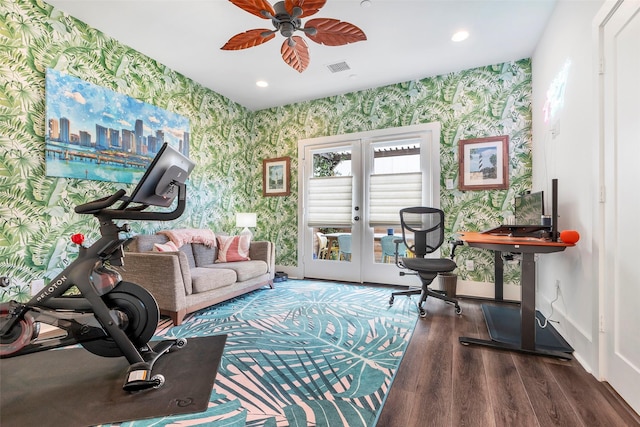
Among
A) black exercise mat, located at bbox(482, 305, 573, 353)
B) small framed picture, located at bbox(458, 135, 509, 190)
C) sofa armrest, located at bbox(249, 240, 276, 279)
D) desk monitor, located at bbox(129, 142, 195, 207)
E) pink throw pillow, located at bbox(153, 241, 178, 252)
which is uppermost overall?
small framed picture, located at bbox(458, 135, 509, 190)

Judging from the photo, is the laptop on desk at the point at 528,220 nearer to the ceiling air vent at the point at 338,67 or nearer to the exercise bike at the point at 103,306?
the ceiling air vent at the point at 338,67

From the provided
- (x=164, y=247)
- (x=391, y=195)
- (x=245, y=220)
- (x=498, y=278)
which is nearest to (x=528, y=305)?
(x=498, y=278)

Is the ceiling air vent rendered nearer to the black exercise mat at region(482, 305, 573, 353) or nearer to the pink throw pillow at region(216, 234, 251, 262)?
the pink throw pillow at region(216, 234, 251, 262)

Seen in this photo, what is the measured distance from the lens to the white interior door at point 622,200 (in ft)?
4.67

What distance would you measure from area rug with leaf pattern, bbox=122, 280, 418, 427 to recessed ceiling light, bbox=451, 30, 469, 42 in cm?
294

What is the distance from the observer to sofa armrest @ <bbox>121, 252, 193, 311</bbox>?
8.35 ft

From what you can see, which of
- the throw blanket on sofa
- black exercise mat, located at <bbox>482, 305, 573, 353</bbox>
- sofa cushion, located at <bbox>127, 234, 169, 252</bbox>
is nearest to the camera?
black exercise mat, located at <bbox>482, 305, 573, 353</bbox>

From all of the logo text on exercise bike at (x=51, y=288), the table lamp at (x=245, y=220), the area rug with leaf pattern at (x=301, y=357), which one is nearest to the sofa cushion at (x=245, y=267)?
the area rug with leaf pattern at (x=301, y=357)

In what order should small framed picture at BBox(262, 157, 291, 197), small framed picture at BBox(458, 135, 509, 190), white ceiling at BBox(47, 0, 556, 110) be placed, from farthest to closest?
small framed picture at BBox(262, 157, 291, 197), small framed picture at BBox(458, 135, 509, 190), white ceiling at BBox(47, 0, 556, 110)

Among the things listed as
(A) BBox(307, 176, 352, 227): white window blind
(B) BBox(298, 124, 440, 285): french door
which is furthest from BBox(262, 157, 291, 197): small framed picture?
(A) BBox(307, 176, 352, 227): white window blind

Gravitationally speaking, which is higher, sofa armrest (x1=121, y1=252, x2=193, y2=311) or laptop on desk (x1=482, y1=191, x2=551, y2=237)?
laptop on desk (x1=482, y1=191, x2=551, y2=237)

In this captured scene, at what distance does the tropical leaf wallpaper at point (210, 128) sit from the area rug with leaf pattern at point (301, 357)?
52.7 inches

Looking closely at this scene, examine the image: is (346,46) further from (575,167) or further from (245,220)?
(245,220)

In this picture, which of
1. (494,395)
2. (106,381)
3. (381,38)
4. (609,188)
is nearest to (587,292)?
(609,188)
